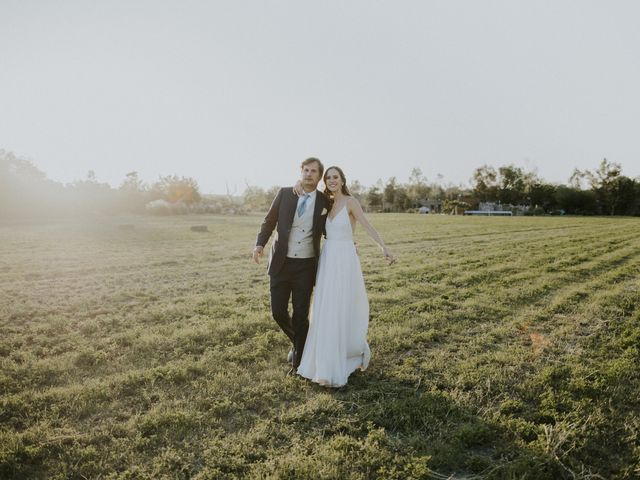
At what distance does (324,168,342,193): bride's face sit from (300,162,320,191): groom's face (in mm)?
144

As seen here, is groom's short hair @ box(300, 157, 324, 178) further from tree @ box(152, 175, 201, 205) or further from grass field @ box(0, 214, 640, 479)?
tree @ box(152, 175, 201, 205)

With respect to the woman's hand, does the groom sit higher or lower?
lower

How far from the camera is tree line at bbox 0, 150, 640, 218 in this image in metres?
41.7

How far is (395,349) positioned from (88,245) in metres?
15.7

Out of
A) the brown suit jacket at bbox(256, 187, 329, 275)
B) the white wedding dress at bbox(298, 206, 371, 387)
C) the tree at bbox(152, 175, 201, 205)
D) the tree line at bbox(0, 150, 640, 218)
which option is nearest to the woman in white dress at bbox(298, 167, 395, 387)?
the white wedding dress at bbox(298, 206, 371, 387)

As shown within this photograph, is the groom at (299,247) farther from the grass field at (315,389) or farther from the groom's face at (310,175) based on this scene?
the grass field at (315,389)

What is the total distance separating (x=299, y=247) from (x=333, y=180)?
0.89 meters

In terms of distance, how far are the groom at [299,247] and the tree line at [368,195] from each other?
136 ft

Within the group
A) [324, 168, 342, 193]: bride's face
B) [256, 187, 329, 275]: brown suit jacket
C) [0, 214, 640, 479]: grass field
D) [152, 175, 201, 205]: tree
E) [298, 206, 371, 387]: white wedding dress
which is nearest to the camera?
[0, 214, 640, 479]: grass field

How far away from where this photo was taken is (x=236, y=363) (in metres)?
5.05

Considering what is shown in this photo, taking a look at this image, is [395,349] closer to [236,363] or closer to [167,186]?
[236,363]

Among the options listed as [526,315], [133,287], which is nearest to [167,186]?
[133,287]

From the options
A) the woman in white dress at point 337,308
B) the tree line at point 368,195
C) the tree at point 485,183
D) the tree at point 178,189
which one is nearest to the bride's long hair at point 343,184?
the woman in white dress at point 337,308

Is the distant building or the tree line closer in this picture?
the tree line
